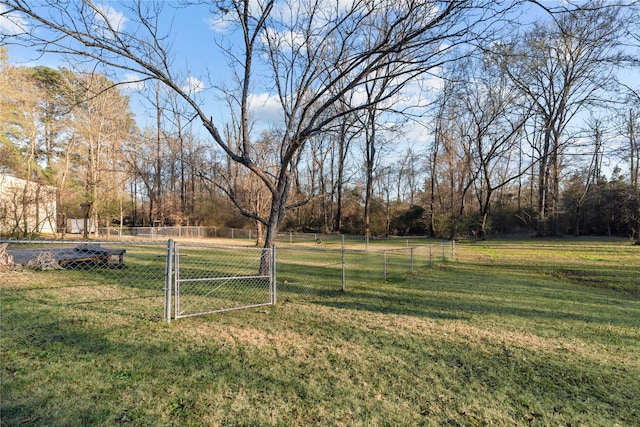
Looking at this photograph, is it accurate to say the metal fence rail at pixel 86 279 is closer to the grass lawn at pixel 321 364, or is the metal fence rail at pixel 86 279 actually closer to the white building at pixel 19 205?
the grass lawn at pixel 321 364

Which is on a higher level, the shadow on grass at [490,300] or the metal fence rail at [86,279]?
the metal fence rail at [86,279]

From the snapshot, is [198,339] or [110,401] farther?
[198,339]

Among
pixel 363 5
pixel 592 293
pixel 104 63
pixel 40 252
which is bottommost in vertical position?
pixel 592 293

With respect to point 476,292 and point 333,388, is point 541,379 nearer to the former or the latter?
point 333,388

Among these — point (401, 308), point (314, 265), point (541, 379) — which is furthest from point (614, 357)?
point (314, 265)

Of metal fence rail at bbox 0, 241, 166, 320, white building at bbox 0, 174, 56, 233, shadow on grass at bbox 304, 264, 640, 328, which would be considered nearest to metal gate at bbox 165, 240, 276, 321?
metal fence rail at bbox 0, 241, 166, 320

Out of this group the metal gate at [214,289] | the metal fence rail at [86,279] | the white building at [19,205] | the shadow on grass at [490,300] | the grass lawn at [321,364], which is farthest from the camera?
the white building at [19,205]

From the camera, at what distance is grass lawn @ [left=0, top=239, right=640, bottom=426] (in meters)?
2.63

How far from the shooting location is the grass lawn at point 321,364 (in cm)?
263

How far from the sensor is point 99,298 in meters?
6.20

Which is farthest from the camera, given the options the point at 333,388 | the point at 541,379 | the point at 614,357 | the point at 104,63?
the point at 104,63

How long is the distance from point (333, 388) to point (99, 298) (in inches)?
213

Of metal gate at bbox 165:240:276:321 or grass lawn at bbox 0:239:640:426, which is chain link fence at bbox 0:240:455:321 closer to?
metal gate at bbox 165:240:276:321

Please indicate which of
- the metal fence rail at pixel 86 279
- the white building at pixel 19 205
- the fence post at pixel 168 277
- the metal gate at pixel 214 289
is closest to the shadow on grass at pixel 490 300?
the metal gate at pixel 214 289
